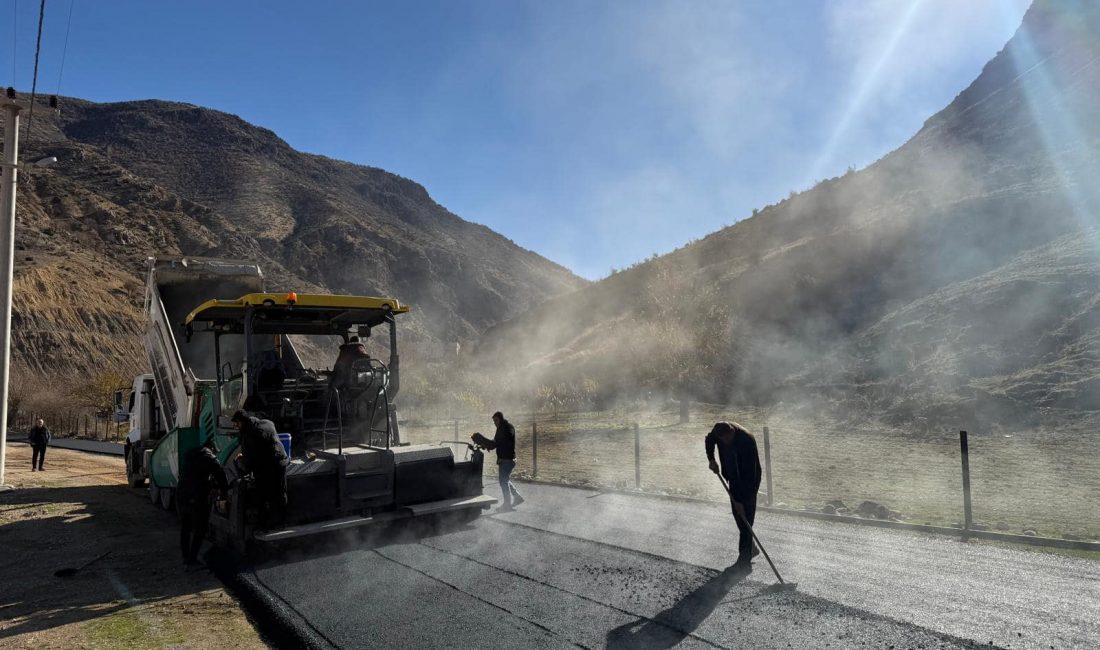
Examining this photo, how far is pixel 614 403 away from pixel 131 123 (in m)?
90.2

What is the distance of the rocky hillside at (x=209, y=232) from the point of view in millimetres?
50406

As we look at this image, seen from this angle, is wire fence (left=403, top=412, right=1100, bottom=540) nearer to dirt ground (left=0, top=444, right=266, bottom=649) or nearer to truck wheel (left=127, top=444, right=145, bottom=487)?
dirt ground (left=0, top=444, right=266, bottom=649)

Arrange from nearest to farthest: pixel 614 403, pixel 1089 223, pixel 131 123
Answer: pixel 1089 223 → pixel 614 403 → pixel 131 123

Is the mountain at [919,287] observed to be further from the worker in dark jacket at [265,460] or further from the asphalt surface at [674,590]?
the worker in dark jacket at [265,460]

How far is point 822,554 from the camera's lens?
23.0 ft

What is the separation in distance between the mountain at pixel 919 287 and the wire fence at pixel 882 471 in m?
2.13

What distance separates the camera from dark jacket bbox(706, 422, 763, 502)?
6.87 metres

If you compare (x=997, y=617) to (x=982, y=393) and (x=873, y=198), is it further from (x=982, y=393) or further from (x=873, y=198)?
(x=873, y=198)

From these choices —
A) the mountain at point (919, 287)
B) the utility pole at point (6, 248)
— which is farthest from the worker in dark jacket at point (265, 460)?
the mountain at point (919, 287)

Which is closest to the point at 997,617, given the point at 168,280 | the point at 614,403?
the point at 168,280

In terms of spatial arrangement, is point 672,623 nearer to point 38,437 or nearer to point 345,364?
point 345,364

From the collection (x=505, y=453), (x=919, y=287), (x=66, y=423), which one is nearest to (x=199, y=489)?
(x=505, y=453)

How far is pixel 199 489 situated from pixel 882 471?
1172 centimetres

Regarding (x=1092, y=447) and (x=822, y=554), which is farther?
(x=1092, y=447)
